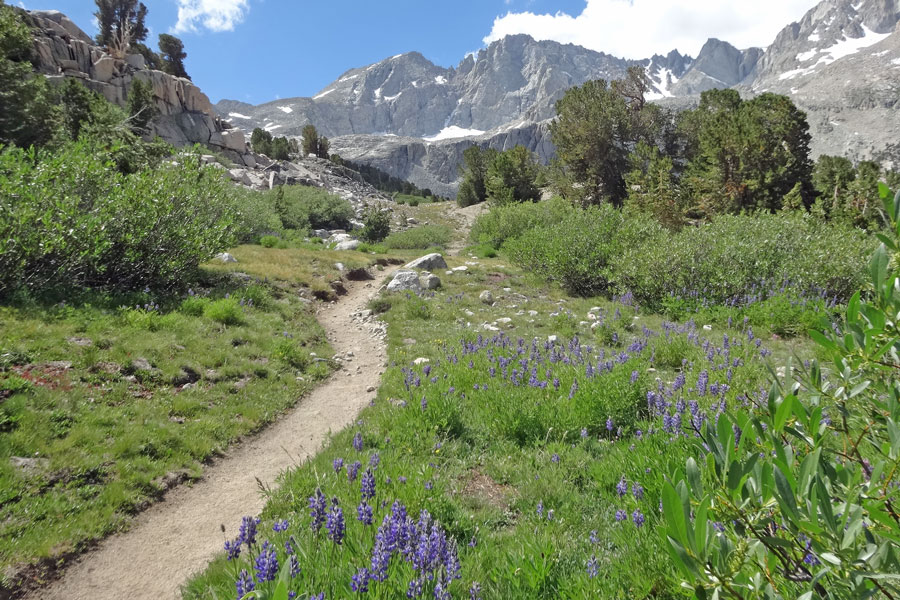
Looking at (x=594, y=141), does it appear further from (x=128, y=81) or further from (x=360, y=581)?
(x=128, y=81)

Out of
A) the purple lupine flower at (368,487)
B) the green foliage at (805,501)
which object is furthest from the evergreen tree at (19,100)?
the green foliage at (805,501)

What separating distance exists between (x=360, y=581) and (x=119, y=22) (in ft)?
294

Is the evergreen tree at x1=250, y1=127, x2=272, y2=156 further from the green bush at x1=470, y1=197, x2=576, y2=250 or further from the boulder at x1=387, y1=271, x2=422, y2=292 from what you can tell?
the boulder at x1=387, y1=271, x2=422, y2=292

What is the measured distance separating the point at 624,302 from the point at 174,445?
1178 cm

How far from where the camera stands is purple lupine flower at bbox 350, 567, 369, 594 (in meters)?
2.49

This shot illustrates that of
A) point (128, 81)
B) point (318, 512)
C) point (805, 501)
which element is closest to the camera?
point (805, 501)

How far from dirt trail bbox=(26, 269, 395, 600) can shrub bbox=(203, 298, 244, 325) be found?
12.8 ft

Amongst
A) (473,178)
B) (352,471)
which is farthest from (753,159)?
(473,178)

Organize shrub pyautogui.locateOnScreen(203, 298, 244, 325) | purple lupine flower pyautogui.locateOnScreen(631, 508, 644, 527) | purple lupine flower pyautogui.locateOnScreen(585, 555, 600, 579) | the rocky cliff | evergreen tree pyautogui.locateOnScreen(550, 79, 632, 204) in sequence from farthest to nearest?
the rocky cliff → evergreen tree pyautogui.locateOnScreen(550, 79, 632, 204) → shrub pyautogui.locateOnScreen(203, 298, 244, 325) → purple lupine flower pyautogui.locateOnScreen(631, 508, 644, 527) → purple lupine flower pyautogui.locateOnScreen(585, 555, 600, 579)

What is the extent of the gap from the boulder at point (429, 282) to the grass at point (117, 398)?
17.4 feet

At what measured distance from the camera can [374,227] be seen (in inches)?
1435

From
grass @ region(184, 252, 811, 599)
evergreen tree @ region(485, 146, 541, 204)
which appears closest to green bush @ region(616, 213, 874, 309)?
grass @ region(184, 252, 811, 599)

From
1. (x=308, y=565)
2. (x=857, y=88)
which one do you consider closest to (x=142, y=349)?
(x=308, y=565)

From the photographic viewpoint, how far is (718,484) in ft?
4.50
